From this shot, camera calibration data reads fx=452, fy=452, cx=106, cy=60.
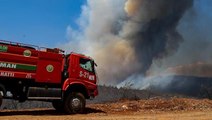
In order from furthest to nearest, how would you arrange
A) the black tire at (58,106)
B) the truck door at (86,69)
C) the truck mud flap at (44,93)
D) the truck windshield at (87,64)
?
the black tire at (58,106) < the truck windshield at (87,64) < the truck door at (86,69) < the truck mud flap at (44,93)

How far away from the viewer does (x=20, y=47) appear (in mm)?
24250

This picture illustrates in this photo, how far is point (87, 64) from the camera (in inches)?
1064

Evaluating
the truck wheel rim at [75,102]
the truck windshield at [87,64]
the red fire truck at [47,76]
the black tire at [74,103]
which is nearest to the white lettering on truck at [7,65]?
the red fire truck at [47,76]

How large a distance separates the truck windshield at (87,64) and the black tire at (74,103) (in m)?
1.61

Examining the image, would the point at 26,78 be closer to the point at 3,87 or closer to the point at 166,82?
the point at 3,87

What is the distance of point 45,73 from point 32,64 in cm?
104

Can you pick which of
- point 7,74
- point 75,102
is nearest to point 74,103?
point 75,102

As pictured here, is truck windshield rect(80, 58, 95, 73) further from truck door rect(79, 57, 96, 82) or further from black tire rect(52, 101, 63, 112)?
black tire rect(52, 101, 63, 112)

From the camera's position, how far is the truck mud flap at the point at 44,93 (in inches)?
972

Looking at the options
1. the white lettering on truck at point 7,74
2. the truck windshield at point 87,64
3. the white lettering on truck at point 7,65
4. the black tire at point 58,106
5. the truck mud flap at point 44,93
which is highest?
the truck windshield at point 87,64

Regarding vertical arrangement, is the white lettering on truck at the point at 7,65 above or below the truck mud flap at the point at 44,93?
above

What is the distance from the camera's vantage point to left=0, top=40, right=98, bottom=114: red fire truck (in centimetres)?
2389

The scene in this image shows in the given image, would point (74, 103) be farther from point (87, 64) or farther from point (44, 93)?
Answer: point (87, 64)

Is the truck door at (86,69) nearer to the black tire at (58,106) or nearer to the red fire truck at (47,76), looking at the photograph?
the red fire truck at (47,76)
